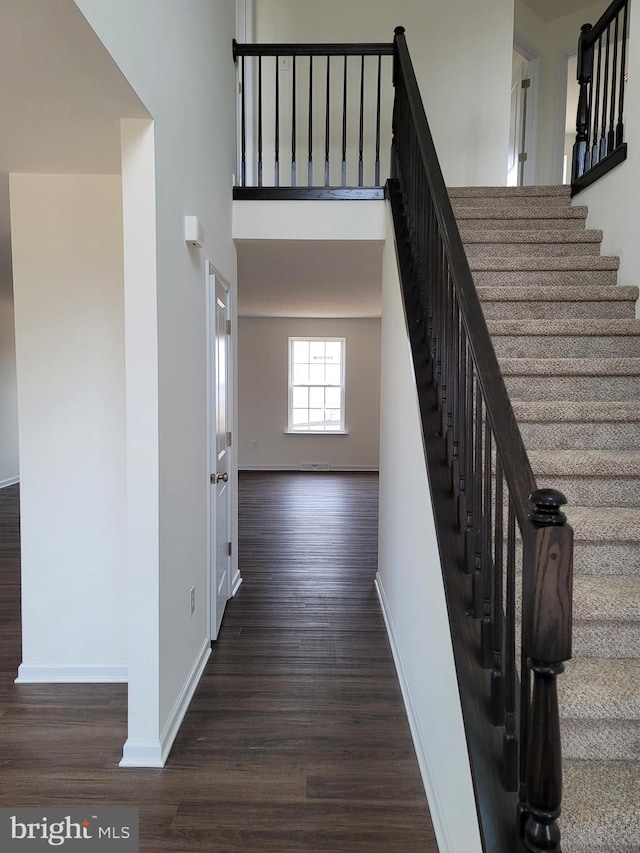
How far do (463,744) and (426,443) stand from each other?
95 cm

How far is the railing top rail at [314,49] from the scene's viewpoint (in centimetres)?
332

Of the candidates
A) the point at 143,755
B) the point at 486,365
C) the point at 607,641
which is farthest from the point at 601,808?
the point at 143,755

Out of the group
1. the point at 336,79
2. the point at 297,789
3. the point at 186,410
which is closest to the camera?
the point at 297,789

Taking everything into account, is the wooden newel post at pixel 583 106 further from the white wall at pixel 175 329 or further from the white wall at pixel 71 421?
the white wall at pixel 71 421

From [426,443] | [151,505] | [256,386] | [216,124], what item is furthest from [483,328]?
[256,386]

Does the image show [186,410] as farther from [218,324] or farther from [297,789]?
[297,789]

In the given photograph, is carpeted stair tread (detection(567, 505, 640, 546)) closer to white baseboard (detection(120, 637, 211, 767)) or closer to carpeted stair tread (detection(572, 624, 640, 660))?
carpeted stair tread (detection(572, 624, 640, 660))

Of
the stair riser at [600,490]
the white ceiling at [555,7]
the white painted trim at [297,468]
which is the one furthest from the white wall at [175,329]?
the white painted trim at [297,468]

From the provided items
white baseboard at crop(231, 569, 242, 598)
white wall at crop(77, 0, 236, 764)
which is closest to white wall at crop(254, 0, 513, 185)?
white wall at crop(77, 0, 236, 764)

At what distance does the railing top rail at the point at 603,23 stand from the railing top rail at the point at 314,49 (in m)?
1.25

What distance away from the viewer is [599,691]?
4.62 feet

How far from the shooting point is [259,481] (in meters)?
7.55

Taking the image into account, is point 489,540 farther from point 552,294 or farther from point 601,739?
point 552,294

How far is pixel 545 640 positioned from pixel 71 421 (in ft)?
7.56
